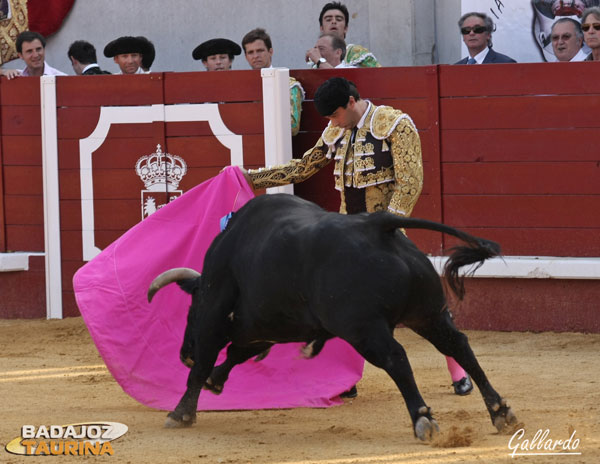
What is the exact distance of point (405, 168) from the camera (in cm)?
439

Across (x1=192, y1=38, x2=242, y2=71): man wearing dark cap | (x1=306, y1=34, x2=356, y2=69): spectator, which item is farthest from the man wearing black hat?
(x1=192, y1=38, x2=242, y2=71): man wearing dark cap

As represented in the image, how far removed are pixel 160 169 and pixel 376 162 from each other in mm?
2377

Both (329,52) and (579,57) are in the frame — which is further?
(329,52)

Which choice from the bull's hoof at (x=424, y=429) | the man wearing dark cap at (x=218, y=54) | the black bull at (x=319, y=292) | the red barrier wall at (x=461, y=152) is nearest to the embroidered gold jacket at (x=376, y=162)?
the black bull at (x=319, y=292)

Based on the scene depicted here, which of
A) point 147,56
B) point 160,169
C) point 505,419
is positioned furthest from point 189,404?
point 147,56

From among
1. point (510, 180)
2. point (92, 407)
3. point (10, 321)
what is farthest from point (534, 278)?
point (10, 321)

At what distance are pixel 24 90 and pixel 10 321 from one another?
135 centimetres

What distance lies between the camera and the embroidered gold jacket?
4.39 meters

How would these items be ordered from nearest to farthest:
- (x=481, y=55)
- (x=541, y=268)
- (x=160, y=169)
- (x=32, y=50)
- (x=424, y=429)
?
(x=424, y=429) → (x=541, y=268) → (x=481, y=55) → (x=160, y=169) → (x=32, y=50)

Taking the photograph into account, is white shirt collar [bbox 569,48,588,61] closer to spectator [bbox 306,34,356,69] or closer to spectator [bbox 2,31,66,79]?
spectator [bbox 306,34,356,69]

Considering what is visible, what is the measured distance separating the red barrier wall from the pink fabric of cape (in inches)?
61.2

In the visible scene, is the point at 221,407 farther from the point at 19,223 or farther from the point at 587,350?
the point at 19,223

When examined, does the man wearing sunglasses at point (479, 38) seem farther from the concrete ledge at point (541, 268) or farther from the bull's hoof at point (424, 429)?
the bull's hoof at point (424, 429)

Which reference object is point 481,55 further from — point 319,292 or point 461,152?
point 319,292
